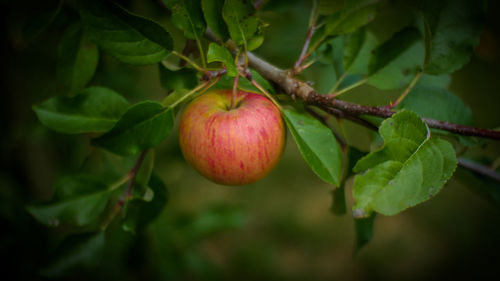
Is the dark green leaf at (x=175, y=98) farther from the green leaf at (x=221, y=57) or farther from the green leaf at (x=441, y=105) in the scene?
the green leaf at (x=441, y=105)

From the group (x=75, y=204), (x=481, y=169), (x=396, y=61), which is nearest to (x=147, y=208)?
(x=75, y=204)

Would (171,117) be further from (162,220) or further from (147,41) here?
(162,220)

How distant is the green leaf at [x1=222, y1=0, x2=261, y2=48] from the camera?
59cm

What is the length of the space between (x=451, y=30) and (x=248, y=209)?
1989 millimetres

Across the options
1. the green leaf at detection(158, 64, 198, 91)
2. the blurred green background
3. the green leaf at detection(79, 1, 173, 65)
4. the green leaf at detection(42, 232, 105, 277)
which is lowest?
the blurred green background

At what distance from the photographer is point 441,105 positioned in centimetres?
79

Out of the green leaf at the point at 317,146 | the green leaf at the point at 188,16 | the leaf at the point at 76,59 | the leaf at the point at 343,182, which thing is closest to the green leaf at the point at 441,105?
the leaf at the point at 343,182

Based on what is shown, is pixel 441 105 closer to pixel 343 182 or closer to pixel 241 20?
pixel 343 182

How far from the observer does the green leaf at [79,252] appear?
83cm

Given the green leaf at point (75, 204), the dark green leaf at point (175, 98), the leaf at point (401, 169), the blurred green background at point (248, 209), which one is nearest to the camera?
the leaf at point (401, 169)

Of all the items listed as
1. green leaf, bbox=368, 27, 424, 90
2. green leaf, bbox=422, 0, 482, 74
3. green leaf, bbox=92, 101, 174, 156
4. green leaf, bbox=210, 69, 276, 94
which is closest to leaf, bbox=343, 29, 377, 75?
green leaf, bbox=368, 27, 424, 90

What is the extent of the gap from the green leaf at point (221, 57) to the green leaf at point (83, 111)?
29cm

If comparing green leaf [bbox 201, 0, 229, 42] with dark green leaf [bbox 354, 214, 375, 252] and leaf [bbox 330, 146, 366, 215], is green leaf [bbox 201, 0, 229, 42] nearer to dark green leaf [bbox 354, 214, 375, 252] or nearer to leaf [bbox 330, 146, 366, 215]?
leaf [bbox 330, 146, 366, 215]

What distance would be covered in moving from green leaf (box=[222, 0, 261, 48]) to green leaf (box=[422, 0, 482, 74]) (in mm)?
347
